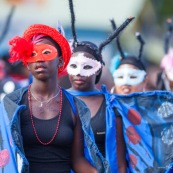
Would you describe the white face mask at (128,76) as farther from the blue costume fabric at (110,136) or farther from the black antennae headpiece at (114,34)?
the blue costume fabric at (110,136)

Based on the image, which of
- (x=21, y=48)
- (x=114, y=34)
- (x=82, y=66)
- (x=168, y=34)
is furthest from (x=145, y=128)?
(x=168, y=34)

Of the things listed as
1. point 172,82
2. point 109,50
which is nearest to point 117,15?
point 109,50

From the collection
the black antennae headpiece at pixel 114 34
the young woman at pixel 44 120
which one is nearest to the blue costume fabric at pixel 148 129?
the black antennae headpiece at pixel 114 34

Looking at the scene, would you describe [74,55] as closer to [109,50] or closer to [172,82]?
[172,82]

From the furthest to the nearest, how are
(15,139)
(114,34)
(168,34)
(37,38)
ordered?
(168,34)
(114,34)
(37,38)
(15,139)

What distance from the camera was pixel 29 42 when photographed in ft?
23.0

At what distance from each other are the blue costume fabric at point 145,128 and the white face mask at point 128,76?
1190mm

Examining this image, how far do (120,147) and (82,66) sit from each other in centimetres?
89

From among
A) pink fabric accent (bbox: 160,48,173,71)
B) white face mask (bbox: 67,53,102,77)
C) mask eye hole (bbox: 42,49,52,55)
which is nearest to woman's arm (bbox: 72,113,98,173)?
mask eye hole (bbox: 42,49,52,55)

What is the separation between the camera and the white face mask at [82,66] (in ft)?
28.7

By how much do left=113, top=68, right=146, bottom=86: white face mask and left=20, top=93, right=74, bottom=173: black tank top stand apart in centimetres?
330

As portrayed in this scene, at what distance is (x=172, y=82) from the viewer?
11305 mm

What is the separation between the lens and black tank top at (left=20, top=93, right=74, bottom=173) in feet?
22.2

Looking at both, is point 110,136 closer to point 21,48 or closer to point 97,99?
point 97,99
